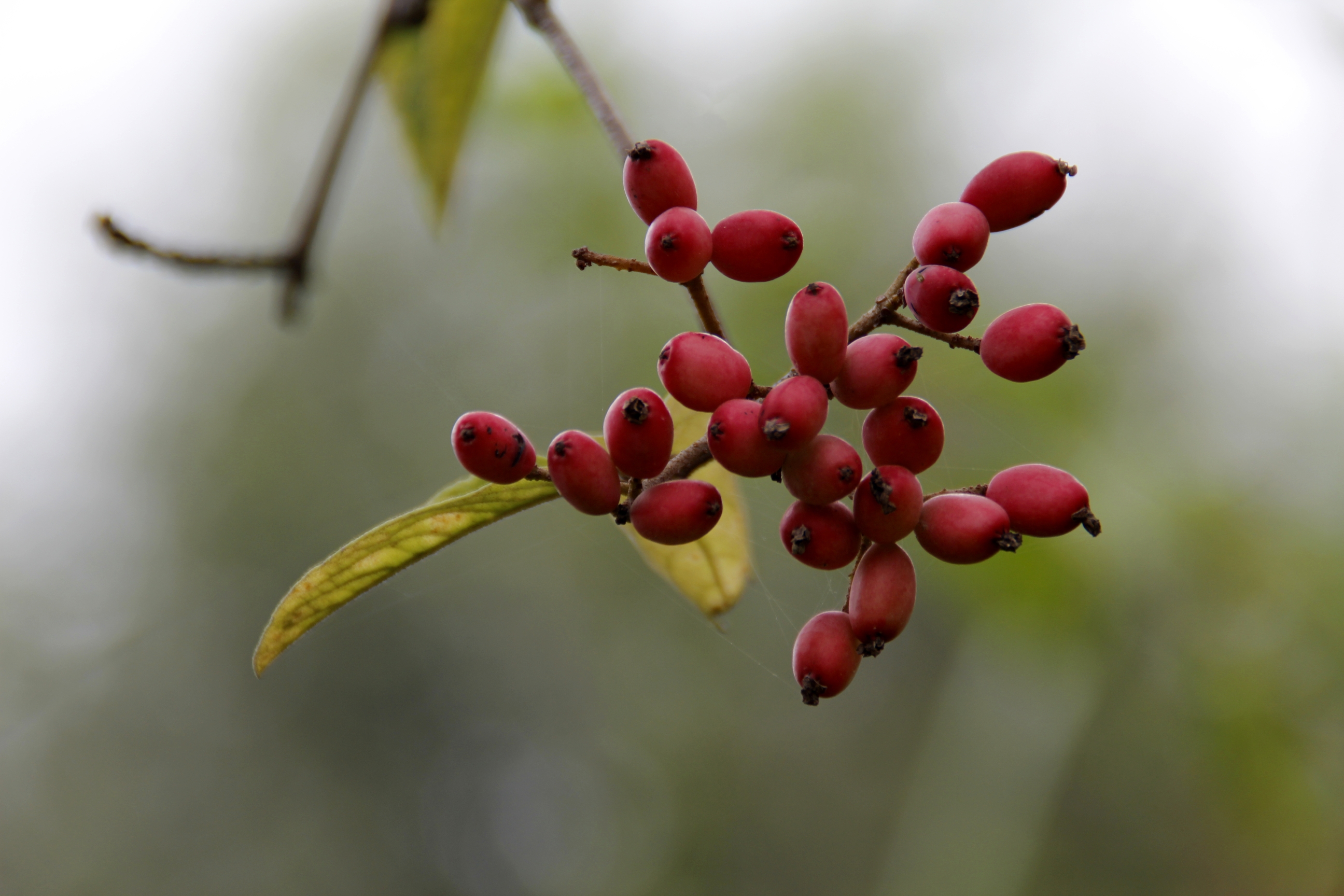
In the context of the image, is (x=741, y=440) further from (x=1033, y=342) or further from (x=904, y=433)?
(x=1033, y=342)

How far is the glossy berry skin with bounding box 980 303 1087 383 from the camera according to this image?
0.93 meters

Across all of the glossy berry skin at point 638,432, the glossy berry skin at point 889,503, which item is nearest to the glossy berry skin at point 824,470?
the glossy berry skin at point 889,503

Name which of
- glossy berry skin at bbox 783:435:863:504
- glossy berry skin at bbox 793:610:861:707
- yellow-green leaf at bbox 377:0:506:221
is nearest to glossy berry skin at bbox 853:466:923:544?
glossy berry skin at bbox 783:435:863:504

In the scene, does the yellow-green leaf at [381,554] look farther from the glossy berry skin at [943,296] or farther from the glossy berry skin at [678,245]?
the glossy berry skin at [943,296]

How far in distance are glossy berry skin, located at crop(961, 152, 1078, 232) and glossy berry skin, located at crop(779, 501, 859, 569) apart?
16.5 inches

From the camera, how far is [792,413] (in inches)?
33.5

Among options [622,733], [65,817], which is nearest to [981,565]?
[622,733]

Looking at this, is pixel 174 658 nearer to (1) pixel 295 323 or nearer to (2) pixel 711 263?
(1) pixel 295 323

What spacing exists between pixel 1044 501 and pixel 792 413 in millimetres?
337

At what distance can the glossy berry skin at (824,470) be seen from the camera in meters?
0.89

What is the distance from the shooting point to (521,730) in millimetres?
9734

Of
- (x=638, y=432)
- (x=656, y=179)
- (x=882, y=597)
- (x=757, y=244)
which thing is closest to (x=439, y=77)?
(x=656, y=179)

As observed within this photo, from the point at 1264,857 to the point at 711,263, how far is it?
303 cm

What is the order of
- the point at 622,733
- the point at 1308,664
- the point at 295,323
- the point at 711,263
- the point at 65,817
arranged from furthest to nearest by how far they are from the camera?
the point at 622,733
the point at 65,817
the point at 1308,664
the point at 295,323
the point at 711,263
